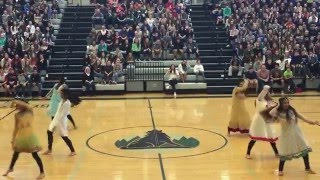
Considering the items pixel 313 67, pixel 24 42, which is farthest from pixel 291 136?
pixel 24 42

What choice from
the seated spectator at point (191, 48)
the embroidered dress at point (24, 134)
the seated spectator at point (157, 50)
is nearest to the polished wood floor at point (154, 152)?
the embroidered dress at point (24, 134)

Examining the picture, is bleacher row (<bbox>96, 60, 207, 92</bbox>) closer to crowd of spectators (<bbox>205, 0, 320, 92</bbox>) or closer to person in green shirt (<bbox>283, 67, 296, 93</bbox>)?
crowd of spectators (<bbox>205, 0, 320, 92</bbox>)

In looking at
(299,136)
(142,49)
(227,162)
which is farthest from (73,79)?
(299,136)

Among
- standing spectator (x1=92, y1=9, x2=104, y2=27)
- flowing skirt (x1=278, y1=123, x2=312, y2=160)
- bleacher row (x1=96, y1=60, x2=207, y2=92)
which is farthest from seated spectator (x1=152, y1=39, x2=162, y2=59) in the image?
flowing skirt (x1=278, y1=123, x2=312, y2=160)

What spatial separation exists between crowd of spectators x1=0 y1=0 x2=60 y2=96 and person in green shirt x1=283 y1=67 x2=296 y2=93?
10.4 metres

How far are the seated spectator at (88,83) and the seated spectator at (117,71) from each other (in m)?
0.96

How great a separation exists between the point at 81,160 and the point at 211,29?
1660 centimetres

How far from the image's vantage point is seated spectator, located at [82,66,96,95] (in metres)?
22.4

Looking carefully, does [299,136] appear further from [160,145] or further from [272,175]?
[160,145]

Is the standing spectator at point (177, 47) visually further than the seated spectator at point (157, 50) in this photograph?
Yes

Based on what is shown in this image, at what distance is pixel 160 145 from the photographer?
13.1m

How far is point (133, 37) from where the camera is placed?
25000 mm

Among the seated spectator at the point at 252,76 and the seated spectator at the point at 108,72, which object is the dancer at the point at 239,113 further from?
the seated spectator at the point at 108,72

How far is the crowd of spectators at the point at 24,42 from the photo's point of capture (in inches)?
869
